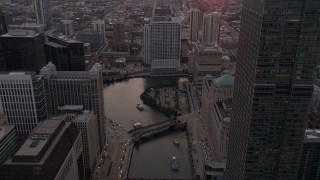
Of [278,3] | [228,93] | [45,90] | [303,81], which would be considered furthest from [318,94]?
[45,90]

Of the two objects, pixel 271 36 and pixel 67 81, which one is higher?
pixel 271 36

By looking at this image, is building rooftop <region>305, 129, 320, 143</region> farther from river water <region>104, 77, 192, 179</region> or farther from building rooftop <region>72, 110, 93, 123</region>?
building rooftop <region>72, 110, 93, 123</region>

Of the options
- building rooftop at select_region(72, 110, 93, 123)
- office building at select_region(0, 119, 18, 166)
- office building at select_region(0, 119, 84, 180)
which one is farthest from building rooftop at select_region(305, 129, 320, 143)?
office building at select_region(0, 119, 18, 166)

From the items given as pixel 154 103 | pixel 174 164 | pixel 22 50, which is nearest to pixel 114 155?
pixel 174 164

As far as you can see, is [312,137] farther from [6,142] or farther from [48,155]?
[6,142]

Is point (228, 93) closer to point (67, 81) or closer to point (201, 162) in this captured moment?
point (201, 162)

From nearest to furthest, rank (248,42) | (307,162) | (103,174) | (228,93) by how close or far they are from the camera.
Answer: (248,42)
(307,162)
(103,174)
(228,93)
